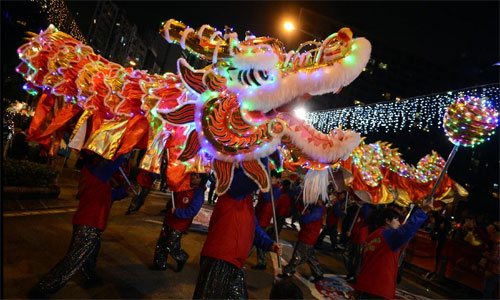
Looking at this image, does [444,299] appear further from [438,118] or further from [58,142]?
[58,142]

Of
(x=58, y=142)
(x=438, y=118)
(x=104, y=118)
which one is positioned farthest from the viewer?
(x=438, y=118)

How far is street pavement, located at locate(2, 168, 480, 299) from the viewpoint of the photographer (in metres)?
3.63

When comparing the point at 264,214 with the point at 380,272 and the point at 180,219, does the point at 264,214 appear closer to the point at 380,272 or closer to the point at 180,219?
the point at 180,219

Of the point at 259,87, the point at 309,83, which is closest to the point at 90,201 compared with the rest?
the point at 259,87

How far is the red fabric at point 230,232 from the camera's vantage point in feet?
7.59

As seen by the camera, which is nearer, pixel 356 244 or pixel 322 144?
pixel 322 144

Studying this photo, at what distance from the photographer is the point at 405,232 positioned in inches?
122

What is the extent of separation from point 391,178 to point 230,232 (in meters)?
5.98

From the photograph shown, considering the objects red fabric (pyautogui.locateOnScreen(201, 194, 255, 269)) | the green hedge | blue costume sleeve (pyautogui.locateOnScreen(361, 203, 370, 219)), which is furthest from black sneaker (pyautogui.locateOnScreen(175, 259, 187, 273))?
blue costume sleeve (pyautogui.locateOnScreen(361, 203, 370, 219))

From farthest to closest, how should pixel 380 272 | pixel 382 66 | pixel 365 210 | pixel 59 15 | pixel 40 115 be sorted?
pixel 382 66 → pixel 365 210 → pixel 380 272 → pixel 59 15 → pixel 40 115

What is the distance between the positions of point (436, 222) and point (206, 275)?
993 centimetres

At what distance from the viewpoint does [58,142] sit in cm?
311

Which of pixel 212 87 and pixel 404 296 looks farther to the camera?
pixel 404 296

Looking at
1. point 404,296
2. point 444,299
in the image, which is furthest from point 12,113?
point 444,299
